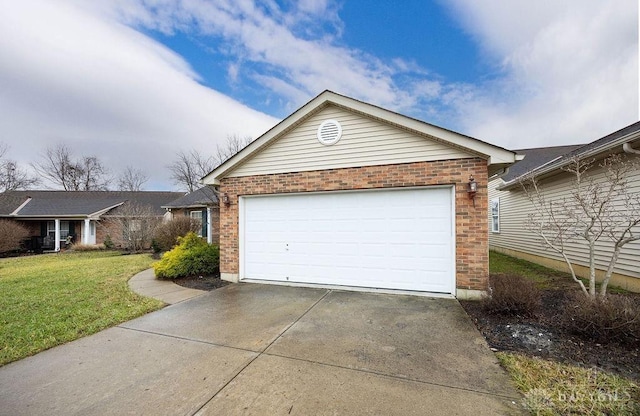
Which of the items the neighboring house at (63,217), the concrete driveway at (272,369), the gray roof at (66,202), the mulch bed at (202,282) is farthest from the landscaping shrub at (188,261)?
the gray roof at (66,202)

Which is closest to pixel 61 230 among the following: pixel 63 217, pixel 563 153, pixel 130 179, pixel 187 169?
pixel 63 217

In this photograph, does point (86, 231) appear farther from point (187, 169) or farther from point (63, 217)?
point (187, 169)

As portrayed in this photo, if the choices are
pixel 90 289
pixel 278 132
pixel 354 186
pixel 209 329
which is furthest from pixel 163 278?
pixel 354 186

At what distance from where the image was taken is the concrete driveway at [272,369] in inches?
95.7

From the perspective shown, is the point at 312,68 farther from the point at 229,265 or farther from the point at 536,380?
the point at 536,380

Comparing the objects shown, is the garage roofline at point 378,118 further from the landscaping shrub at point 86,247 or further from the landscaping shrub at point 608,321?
the landscaping shrub at point 86,247

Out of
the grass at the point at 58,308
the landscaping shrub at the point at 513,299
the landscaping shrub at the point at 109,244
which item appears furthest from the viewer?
the landscaping shrub at the point at 109,244

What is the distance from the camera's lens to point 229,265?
7.38 m

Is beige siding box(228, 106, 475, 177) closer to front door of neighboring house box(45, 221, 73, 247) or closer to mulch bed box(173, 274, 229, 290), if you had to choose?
mulch bed box(173, 274, 229, 290)

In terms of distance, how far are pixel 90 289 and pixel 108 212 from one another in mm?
17490

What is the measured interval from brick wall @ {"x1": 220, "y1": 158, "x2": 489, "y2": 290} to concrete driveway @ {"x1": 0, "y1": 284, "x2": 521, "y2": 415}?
1.26 metres

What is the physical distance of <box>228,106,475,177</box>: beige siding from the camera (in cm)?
590

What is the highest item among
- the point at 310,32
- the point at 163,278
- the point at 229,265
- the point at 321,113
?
the point at 310,32

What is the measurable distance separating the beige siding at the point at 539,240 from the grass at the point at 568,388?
5.32 m
